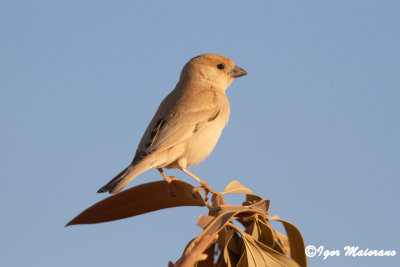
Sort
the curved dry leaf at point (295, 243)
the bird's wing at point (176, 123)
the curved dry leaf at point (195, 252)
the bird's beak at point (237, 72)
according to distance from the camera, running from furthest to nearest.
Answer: the bird's beak at point (237, 72)
the bird's wing at point (176, 123)
the curved dry leaf at point (295, 243)
the curved dry leaf at point (195, 252)

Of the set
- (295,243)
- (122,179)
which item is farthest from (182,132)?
(295,243)

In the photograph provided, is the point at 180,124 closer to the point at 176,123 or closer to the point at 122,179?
the point at 176,123

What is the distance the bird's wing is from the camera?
4254 mm

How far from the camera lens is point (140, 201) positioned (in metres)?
2.74

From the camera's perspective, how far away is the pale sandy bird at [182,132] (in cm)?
408

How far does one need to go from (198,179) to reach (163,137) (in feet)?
1.55

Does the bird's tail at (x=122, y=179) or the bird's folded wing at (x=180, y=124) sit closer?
the bird's tail at (x=122, y=179)

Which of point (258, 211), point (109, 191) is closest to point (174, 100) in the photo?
point (109, 191)

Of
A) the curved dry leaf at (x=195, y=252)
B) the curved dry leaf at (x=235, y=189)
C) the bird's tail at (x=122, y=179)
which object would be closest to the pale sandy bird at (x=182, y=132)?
the bird's tail at (x=122, y=179)

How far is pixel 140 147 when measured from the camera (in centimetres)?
432

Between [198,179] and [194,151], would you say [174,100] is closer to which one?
[194,151]

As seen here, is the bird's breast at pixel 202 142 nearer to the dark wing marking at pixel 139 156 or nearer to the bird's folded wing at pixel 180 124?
the bird's folded wing at pixel 180 124

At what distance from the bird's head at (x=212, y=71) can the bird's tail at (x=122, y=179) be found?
6.12 feet

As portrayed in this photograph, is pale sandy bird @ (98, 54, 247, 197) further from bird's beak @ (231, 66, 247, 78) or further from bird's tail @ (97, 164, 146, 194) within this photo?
bird's beak @ (231, 66, 247, 78)
